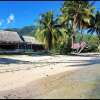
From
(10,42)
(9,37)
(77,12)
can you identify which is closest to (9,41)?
(10,42)

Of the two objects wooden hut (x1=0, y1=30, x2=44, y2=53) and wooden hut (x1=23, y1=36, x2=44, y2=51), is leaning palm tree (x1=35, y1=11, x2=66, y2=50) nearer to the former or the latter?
wooden hut (x1=0, y1=30, x2=44, y2=53)

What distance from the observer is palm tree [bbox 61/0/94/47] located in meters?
43.0

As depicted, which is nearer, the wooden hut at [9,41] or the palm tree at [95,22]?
the wooden hut at [9,41]

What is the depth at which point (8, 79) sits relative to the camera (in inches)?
524

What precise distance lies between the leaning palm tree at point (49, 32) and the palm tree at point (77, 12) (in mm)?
3770

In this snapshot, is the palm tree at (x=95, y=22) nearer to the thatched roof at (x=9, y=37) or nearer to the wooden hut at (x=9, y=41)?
the wooden hut at (x=9, y=41)

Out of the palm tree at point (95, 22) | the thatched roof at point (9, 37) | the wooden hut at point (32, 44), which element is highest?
the palm tree at point (95, 22)

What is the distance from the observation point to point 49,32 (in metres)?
40.5

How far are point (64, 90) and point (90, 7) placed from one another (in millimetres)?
34585

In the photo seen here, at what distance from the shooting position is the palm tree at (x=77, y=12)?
43031 mm

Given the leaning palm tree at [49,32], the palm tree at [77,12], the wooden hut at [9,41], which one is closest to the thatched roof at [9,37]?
the wooden hut at [9,41]

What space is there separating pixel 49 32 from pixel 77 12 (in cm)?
589

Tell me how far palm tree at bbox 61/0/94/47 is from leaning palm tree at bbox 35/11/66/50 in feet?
12.4

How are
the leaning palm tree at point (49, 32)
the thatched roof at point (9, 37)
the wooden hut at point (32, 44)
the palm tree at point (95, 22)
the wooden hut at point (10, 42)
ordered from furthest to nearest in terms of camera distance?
the wooden hut at point (32, 44) < the palm tree at point (95, 22) < the thatched roof at point (9, 37) < the wooden hut at point (10, 42) < the leaning palm tree at point (49, 32)
